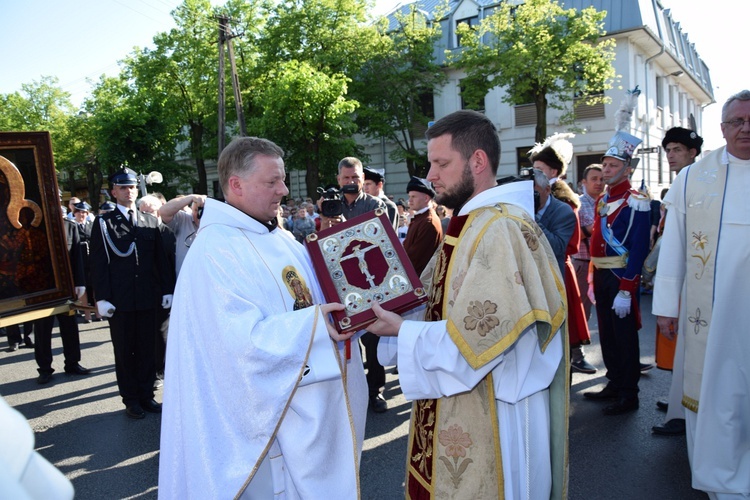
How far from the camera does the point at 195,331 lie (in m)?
2.34

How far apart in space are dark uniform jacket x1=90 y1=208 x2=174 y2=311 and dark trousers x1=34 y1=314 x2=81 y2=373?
6.08 ft

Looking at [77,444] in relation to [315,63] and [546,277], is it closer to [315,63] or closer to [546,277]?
[546,277]

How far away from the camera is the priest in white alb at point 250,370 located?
7.39 ft

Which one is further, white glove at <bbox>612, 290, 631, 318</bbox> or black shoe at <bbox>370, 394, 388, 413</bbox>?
black shoe at <bbox>370, 394, 388, 413</bbox>

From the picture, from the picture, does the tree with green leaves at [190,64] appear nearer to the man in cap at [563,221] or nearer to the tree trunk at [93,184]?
the tree trunk at [93,184]

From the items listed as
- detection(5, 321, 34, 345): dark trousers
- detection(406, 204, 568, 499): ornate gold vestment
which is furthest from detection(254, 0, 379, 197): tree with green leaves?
detection(406, 204, 568, 499): ornate gold vestment

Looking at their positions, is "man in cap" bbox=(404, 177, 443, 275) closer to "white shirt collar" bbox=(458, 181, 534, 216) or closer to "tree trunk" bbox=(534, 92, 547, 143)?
"white shirt collar" bbox=(458, 181, 534, 216)

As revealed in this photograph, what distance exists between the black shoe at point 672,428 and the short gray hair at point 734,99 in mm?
2520

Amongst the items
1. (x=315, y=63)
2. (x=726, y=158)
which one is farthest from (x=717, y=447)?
(x=315, y=63)

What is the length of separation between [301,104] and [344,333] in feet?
68.8

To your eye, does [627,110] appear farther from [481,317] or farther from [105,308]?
[105,308]

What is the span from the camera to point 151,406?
559cm

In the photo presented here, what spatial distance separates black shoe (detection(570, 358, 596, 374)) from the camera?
20.1 feet

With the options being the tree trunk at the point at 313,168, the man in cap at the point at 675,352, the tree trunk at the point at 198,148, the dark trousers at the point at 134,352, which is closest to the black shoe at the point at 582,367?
the man in cap at the point at 675,352
